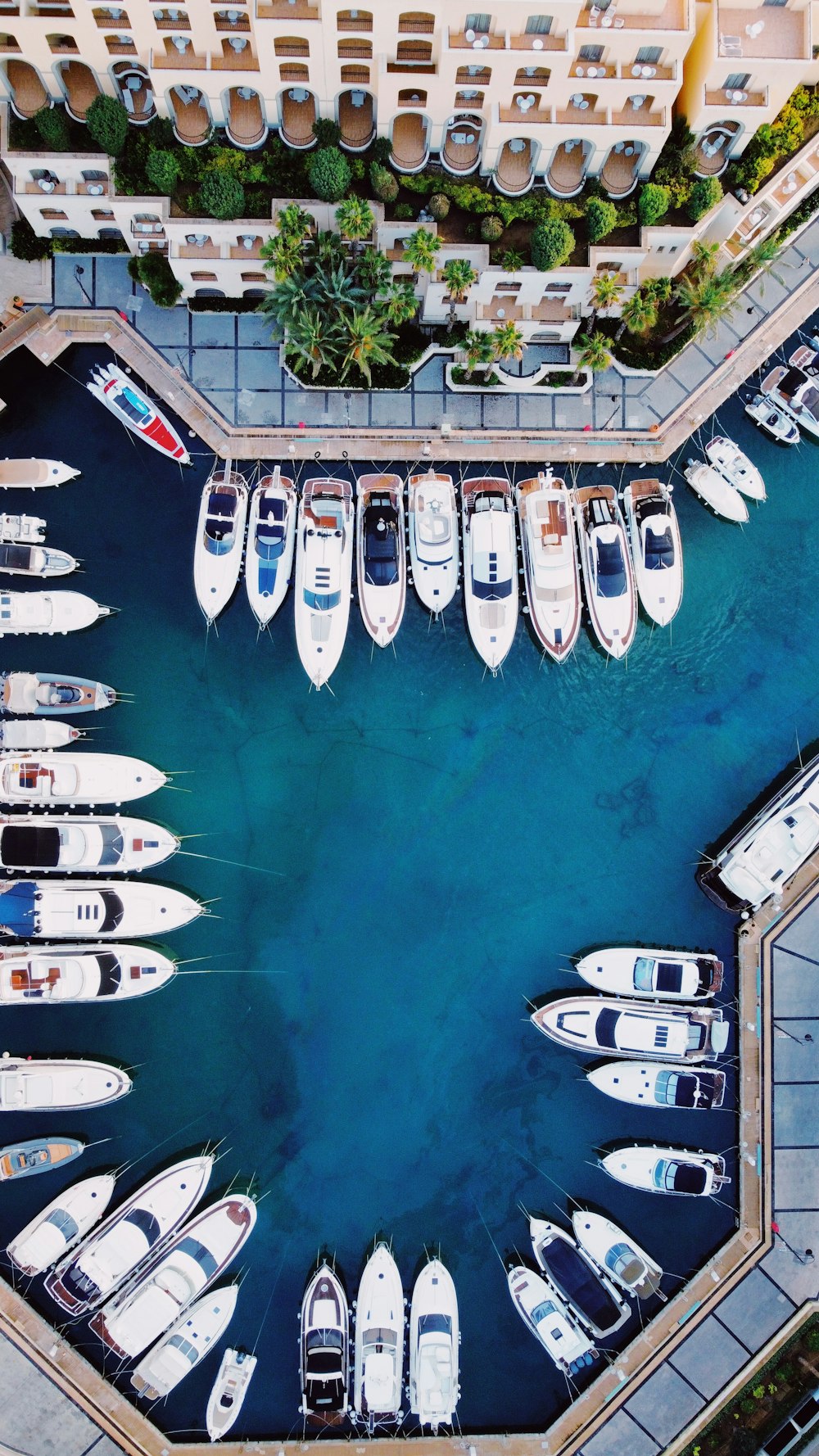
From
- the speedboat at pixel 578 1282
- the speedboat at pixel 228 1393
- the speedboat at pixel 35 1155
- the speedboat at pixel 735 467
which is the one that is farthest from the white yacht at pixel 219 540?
the speedboat at pixel 228 1393

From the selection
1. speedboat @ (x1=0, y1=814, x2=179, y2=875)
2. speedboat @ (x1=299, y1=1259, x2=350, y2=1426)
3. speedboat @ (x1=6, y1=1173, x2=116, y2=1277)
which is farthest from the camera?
speedboat @ (x1=0, y1=814, x2=179, y2=875)

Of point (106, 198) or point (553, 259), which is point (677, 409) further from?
point (106, 198)

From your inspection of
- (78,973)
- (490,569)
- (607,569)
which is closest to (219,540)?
(490,569)

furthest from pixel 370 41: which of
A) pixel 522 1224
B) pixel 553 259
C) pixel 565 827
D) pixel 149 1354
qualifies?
pixel 149 1354

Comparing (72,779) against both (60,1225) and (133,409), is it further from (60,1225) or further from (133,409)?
(60,1225)

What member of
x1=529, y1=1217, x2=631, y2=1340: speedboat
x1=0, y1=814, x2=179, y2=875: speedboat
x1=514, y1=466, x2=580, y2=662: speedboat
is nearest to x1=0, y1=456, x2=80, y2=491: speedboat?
x1=0, y1=814, x2=179, y2=875: speedboat

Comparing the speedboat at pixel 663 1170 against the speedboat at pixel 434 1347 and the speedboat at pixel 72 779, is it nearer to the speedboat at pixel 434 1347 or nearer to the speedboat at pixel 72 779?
the speedboat at pixel 434 1347

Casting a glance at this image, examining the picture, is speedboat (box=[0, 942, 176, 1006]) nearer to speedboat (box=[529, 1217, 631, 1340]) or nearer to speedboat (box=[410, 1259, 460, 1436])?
speedboat (box=[410, 1259, 460, 1436])
